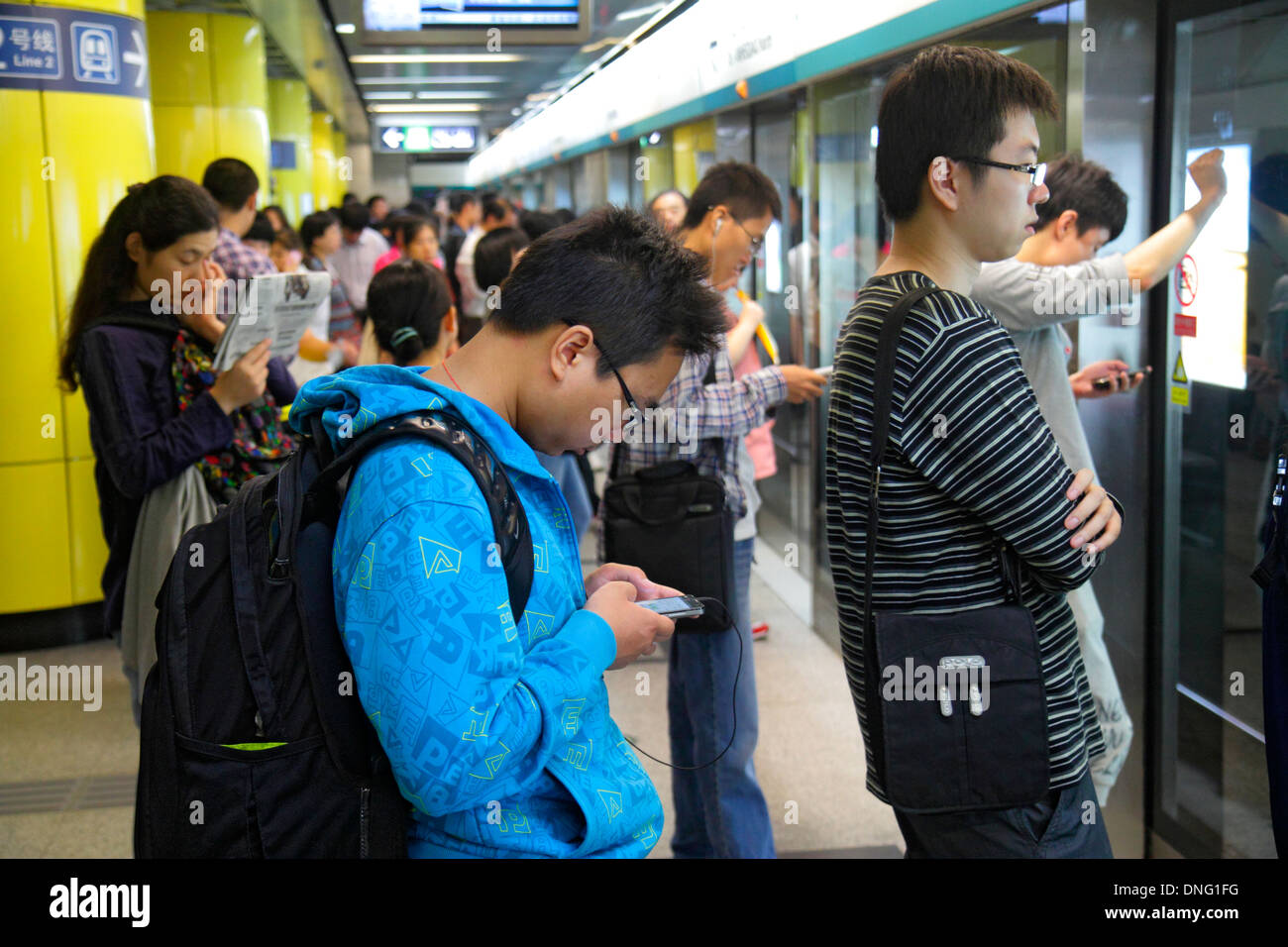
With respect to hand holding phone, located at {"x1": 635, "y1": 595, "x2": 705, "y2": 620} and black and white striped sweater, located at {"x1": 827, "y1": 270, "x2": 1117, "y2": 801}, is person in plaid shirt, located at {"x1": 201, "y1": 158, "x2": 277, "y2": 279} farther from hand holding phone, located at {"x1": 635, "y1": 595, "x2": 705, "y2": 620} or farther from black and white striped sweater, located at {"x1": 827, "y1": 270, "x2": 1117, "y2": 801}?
hand holding phone, located at {"x1": 635, "y1": 595, "x2": 705, "y2": 620}

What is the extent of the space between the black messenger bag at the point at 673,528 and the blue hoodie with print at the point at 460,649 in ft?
4.74

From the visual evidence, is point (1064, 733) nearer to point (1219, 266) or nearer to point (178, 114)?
point (1219, 266)

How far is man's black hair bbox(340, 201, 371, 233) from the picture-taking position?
885 cm

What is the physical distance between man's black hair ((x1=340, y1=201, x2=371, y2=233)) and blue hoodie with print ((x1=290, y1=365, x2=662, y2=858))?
8.01 meters

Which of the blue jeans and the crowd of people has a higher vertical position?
the crowd of people

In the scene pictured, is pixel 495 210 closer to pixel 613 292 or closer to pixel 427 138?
pixel 613 292

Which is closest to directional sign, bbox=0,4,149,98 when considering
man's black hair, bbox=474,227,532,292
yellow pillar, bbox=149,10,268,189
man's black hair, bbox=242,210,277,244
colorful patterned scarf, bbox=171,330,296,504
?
man's black hair, bbox=242,210,277,244

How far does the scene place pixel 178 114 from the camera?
7.62 meters

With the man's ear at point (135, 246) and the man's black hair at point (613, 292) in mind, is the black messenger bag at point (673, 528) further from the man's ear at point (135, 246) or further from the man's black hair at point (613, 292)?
the man's black hair at point (613, 292)

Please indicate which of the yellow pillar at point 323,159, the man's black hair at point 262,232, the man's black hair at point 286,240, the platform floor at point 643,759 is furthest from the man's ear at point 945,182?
the yellow pillar at point 323,159

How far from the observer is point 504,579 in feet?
3.79

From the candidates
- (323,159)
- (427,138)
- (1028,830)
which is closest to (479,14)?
(1028,830)

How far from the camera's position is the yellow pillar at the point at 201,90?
7.60m
